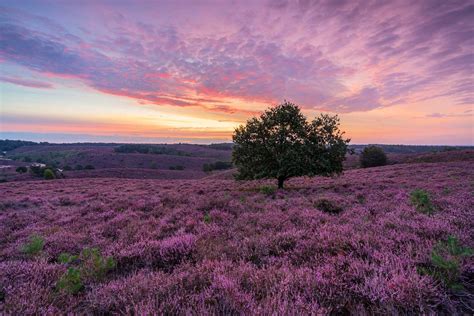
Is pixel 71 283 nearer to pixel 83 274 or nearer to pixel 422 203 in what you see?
pixel 83 274

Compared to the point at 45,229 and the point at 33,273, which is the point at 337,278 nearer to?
Answer: the point at 33,273

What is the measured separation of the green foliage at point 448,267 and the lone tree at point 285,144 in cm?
1747

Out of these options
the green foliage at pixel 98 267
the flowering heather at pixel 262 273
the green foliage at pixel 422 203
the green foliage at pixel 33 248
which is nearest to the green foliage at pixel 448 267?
the flowering heather at pixel 262 273

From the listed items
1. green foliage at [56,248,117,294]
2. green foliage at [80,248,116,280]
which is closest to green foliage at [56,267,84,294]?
green foliage at [56,248,117,294]

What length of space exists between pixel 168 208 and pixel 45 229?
460 cm

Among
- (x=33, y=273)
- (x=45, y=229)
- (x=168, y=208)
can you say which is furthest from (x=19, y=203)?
(x=33, y=273)

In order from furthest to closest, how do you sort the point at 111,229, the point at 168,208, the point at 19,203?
the point at 19,203 < the point at 168,208 < the point at 111,229

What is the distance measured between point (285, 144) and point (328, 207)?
12912 mm

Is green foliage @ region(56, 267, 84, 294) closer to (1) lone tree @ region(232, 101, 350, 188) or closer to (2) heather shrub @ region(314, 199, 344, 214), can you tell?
(2) heather shrub @ region(314, 199, 344, 214)

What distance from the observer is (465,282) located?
3.44m

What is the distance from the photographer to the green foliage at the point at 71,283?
12.8 feet

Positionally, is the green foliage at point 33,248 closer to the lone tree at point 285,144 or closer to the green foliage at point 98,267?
the green foliage at point 98,267

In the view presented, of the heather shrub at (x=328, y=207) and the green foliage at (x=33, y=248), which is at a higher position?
the heather shrub at (x=328, y=207)

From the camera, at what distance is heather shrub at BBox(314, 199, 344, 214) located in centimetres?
940
